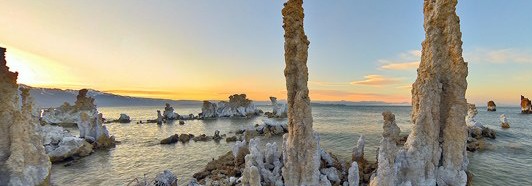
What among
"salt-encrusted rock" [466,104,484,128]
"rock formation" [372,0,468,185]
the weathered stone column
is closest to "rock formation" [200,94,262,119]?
"salt-encrusted rock" [466,104,484,128]

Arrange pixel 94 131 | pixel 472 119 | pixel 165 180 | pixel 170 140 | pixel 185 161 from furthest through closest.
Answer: pixel 472 119
pixel 170 140
pixel 94 131
pixel 185 161
pixel 165 180

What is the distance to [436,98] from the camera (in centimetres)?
1922

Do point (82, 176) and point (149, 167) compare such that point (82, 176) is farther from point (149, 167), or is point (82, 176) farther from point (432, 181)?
point (432, 181)

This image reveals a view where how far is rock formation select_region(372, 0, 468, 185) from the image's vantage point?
18359 millimetres

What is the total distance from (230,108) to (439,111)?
108m

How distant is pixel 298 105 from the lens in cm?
1842

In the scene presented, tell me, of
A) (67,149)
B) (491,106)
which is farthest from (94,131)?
(491,106)

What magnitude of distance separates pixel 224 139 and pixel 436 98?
46.2 meters

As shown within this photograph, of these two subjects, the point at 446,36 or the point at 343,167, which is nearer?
the point at 446,36

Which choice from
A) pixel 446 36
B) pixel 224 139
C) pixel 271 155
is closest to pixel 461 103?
pixel 446 36

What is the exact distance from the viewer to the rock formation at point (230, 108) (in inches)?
4774

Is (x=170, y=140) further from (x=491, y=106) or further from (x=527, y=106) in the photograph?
(x=491, y=106)

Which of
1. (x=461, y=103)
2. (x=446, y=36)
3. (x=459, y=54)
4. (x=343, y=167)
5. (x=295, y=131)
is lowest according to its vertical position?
(x=343, y=167)

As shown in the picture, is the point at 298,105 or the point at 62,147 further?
the point at 62,147
